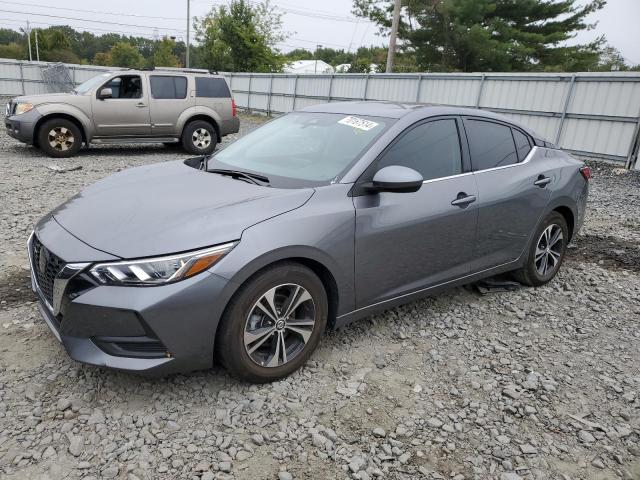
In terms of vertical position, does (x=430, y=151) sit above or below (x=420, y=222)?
above

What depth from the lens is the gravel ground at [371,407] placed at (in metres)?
2.31

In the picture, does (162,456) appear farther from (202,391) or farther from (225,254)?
(225,254)

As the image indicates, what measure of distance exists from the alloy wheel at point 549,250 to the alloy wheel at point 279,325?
246 centimetres

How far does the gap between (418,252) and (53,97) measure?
8.65m

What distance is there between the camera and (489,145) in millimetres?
3865

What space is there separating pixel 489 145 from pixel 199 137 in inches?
323

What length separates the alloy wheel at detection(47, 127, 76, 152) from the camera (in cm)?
934

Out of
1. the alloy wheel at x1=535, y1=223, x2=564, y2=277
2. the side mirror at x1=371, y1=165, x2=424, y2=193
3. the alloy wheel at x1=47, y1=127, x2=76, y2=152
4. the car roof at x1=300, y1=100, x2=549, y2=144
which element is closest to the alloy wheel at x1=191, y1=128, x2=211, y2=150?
the alloy wheel at x1=47, y1=127, x2=76, y2=152

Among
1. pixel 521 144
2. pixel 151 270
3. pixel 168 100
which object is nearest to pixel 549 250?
pixel 521 144

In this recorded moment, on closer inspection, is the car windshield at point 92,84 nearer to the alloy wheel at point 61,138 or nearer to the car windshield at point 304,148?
the alloy wheel at point 61,138

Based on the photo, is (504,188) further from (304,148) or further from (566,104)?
(566,104)

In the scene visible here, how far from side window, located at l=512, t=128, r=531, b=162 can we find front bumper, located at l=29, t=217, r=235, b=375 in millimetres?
Result: 2830

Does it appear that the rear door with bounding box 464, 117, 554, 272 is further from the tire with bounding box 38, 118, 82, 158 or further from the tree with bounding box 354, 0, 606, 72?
the tree with bounding box 354, 0, 606, 72

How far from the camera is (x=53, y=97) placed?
30.4ft
